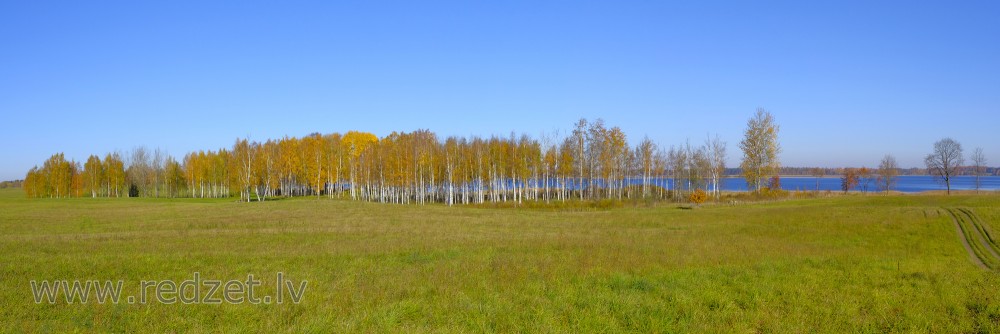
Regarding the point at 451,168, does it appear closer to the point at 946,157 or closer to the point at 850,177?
the point at 946,157

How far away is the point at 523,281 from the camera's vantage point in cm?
1263

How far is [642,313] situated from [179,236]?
21.4m

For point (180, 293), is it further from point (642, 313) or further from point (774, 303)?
point (774, 303)

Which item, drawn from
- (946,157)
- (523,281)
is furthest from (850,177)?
(523,281)

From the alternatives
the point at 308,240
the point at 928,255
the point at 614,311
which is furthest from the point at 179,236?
the point at 928,255

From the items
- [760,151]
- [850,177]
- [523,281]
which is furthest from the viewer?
A: [850,177]

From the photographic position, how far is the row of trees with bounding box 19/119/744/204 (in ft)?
239

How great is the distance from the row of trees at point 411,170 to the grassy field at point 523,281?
4569cm

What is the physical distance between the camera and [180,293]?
10.9m

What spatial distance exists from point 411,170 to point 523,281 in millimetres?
63143

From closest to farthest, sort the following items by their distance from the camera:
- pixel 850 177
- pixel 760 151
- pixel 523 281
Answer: pixel 523 281, pixel 760 151, pixel 850 177

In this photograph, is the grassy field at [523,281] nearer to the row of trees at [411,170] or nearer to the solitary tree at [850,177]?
the row of trees at [411,170]

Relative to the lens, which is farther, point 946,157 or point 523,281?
point 946,157

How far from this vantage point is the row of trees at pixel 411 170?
2867 inches
